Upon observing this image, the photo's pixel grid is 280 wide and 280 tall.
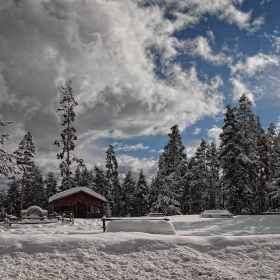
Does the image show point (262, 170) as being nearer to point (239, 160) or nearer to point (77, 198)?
point (239, 160)

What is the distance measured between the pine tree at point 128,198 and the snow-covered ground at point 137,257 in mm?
49558

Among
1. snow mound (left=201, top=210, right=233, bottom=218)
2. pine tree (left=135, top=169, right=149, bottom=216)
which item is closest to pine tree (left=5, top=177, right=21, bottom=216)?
pine tree (left=135, top=169, right=149, bottom=216)

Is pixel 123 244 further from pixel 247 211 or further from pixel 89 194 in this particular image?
pixel 247 211

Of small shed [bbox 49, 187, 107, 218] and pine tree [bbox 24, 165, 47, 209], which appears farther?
pine tree [bbox 24, 165, 47, 209]

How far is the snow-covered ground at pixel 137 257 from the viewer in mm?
7672

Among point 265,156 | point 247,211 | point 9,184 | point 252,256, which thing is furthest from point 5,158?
point 9,184

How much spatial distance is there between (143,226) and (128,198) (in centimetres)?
4626

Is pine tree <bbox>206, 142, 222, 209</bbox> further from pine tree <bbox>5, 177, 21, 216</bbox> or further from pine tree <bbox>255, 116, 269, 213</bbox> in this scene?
pine tree <bbox>5, 177, 21, 216</bbox>

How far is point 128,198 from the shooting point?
193 ft

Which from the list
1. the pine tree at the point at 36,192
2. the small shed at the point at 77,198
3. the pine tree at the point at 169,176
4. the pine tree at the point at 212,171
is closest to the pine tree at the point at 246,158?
the pine tree at the point at 169,176

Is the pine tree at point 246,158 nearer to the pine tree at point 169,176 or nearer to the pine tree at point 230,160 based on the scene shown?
the pine tree at point 230,160

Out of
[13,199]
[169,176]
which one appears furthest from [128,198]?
[13,199]

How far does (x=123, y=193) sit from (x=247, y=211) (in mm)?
31829

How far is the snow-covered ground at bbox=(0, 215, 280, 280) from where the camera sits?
25.2 feet
